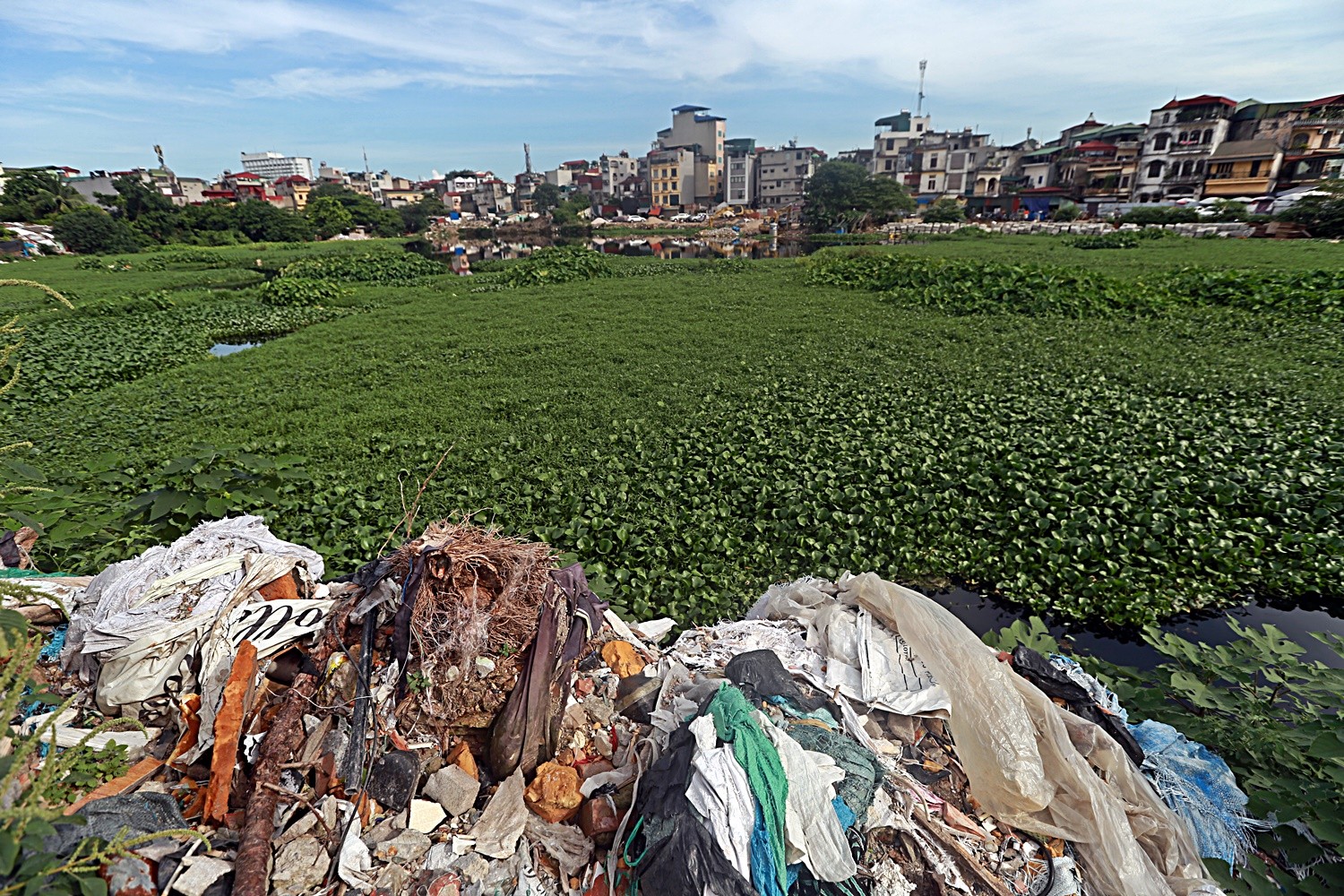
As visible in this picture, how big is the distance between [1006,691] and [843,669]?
75cm

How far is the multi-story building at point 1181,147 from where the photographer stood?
39.5 metres

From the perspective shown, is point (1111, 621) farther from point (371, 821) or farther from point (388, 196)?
point (388, 196)

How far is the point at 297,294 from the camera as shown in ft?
56.1

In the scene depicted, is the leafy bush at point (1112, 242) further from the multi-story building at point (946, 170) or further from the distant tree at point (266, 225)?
the distant tree at point (266, 225)

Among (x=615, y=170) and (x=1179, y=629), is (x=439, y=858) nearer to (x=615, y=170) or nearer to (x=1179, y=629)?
(x=1179, y=629)

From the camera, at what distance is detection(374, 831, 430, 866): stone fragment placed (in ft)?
7.86

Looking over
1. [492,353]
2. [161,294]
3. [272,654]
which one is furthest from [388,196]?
[272,654]

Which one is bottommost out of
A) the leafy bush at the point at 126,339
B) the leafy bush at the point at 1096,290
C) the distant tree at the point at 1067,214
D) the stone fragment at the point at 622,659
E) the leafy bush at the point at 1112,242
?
the stone fragment at the point at 622,659

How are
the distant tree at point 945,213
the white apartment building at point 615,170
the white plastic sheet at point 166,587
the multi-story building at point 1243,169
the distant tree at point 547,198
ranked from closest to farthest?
1. the white plastic sheet at point 166,587
2. the multi-story building at point 1243,169
3. the distant tree at point 945,213
4. the distant tree at point 547,198
5. the white apartment building at point 615,170

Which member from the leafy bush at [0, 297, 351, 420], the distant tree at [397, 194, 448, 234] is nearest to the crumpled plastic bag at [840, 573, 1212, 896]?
the leafy bush at [0, 297, 351, 420]

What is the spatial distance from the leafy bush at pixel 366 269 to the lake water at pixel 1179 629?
2119 centimetres

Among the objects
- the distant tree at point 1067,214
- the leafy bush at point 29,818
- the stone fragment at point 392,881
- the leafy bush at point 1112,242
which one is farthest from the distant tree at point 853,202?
the leafy bush at point 29,818

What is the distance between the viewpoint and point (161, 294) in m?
16.4

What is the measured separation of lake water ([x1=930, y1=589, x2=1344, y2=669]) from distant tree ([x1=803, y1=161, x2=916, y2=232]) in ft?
136
